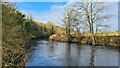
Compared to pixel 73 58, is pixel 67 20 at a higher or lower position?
higher

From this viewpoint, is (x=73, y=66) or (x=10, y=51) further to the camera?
(x=73, y=66)

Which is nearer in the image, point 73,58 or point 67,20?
point 73,58

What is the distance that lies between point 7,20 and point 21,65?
7.84 ft

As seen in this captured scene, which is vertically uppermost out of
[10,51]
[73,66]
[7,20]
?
[7,20]

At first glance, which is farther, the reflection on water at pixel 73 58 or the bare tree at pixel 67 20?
the bare tree at pixel 67 20

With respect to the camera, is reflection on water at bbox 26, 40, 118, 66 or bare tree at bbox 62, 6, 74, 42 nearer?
reflection on water at bbox 26, 40, 118, 66

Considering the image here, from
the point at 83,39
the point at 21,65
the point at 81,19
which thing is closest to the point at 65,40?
the point at 83,39

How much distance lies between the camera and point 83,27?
90.7ft

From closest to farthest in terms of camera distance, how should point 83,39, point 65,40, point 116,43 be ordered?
point 116,43 < point 83,39 < point 65,40

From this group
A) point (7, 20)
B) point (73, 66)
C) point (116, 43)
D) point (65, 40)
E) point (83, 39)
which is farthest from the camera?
point (65, 40)

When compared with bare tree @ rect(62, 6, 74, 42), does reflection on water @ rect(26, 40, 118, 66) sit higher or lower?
lower

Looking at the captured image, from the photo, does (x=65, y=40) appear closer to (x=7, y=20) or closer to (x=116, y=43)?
(x=116, y=43)

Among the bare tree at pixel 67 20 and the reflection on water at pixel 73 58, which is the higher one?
the bare tree at pixel 67 20

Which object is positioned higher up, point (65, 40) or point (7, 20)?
point (7, 20)
